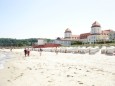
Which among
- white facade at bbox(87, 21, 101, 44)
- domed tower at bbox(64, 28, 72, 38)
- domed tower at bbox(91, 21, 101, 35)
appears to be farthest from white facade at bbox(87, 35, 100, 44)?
Result: domed tower at bbox(64, 28, 72, 38)

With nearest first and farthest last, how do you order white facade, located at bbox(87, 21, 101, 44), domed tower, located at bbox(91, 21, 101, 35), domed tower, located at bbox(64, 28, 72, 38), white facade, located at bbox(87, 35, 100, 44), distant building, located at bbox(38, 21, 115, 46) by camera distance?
white facade, located at bbox(87, 35, 100, 44)
distant building, located at bbox(38, 21, 115, 46)
white facade, located at bbox(87, 21, 101, 44)
domed tower, located at bbox(91, 21, 101, 35)
domed tower, located at bbox(64, 28, 72, 38)

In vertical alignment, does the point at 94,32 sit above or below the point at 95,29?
below

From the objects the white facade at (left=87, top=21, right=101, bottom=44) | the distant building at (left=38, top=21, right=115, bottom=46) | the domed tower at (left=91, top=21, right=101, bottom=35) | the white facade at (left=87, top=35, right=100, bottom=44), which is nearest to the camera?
the white facade at (left=87, top=35, right=100, bottom=44)

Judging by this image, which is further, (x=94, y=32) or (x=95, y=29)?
(x=94, y=32)

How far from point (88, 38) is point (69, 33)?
19.9 meters

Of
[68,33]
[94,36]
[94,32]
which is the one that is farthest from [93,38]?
[68,33]

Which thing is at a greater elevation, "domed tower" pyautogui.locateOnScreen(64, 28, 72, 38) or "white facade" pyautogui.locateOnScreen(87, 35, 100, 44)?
"domed tower" pyautogui.locateOnScreen(64, 28, 72, 38)

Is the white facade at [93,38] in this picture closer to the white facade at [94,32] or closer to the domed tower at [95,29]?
the white facade at [94,32]

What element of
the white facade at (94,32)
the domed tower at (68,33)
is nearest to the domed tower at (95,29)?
the white facade at (94,32)

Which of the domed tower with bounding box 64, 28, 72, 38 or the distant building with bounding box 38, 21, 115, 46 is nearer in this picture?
the distant building with bounding box 38, 21, 115, 46

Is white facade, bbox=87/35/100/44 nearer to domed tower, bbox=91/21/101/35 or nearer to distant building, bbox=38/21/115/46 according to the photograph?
distant building, bbox=38/21/115/46

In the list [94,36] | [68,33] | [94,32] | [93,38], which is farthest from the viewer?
[68,33]

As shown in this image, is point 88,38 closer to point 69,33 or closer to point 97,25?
point 97,25

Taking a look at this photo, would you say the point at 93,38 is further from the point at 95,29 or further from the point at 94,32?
the point at 95,29
